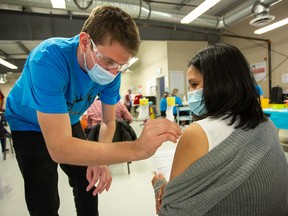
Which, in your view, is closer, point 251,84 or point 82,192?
point 251,84

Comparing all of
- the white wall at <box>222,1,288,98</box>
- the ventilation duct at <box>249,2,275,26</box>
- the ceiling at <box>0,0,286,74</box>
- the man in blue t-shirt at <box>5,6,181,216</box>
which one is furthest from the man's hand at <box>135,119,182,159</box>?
the white wall at <box>222,1,288,98</box>

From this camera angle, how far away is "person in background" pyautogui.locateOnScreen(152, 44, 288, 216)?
580mm

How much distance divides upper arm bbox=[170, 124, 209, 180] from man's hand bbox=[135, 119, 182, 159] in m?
0.06

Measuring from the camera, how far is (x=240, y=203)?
59 cm

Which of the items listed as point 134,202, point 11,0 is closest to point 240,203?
point 134,202

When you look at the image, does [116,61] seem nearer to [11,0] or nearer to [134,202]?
[134,202]

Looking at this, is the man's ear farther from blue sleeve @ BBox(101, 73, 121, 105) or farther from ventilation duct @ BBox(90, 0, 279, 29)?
ventilation duct @ BBox(90, 0, 279, 29)

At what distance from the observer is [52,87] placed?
27.9 inches

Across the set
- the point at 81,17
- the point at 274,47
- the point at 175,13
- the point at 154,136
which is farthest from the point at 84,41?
the point at 274,47

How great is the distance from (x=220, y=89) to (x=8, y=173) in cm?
316

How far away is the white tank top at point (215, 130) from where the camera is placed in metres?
0.62

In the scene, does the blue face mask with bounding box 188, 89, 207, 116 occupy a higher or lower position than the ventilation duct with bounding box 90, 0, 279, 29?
lower

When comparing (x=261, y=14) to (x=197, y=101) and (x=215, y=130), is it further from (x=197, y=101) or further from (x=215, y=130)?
(x=215, y=130)

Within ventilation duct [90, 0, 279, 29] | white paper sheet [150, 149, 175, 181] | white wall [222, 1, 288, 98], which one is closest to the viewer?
white paper sheet [150, 149, 175, 181]
